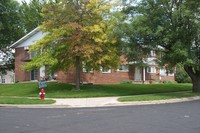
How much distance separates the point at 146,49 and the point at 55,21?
7.96 meters

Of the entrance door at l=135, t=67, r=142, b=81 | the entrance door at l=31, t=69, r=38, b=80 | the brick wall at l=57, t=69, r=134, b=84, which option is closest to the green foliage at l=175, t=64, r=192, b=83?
the entrance door at l=135, t=67, r=142, b=81

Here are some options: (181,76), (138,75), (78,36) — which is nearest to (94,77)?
(138,75)

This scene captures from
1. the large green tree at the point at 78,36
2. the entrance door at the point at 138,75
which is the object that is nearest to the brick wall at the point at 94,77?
the entrance door at the point at 138,75

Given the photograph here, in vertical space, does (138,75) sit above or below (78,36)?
below

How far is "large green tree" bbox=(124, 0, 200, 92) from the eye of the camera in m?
25.2

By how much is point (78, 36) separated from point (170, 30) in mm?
7201

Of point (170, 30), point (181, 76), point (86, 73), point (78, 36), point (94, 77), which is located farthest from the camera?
point (181, 76)

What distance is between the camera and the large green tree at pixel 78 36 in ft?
92.0

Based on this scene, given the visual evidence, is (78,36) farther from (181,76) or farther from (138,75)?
(181,76)

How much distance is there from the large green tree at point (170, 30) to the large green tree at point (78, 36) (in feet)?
9.37

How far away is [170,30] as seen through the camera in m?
26.0

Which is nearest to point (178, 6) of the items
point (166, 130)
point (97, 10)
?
point (97, 10)

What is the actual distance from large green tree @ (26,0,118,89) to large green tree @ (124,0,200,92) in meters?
2.86

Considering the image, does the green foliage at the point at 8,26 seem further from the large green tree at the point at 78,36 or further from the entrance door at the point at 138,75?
the large green tree at the point at 78,36
